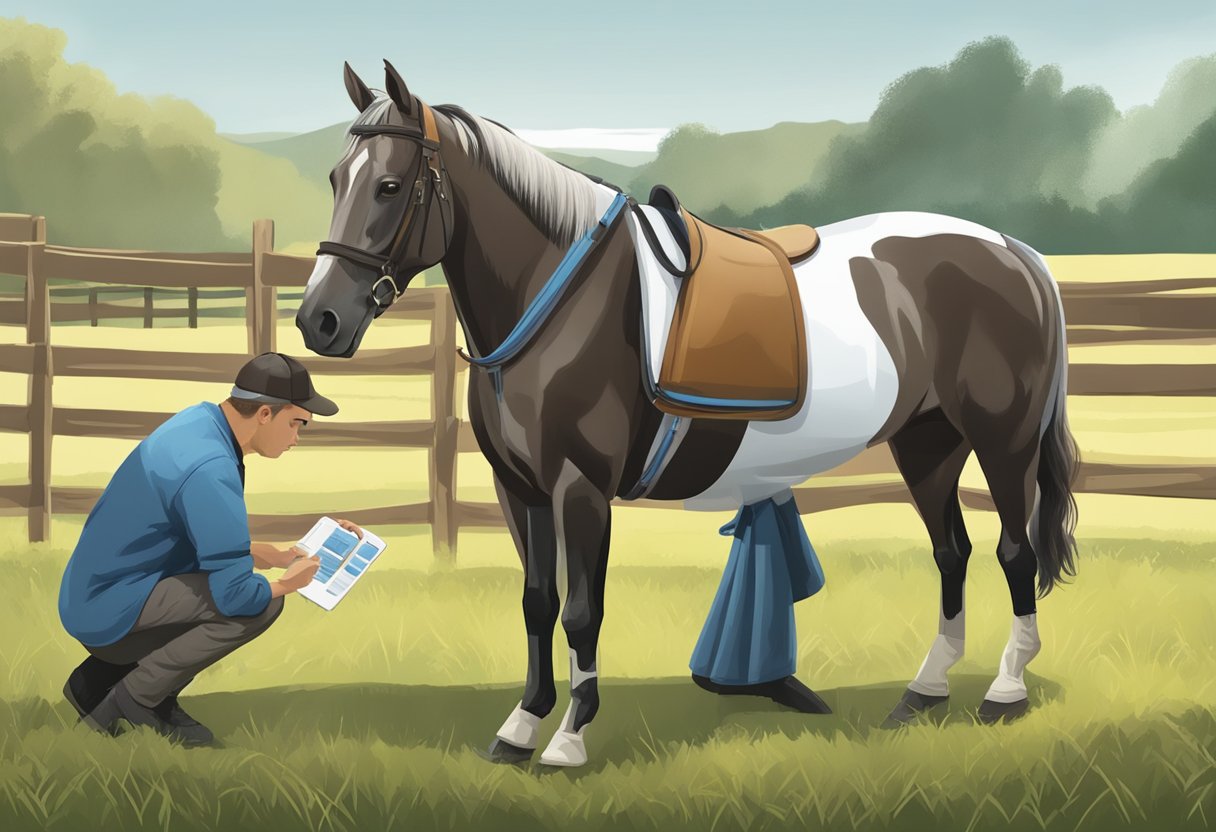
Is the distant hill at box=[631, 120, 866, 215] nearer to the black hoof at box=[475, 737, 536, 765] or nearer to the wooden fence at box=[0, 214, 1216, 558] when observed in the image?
the wooden fence at box=[0, 214, 1216, 558]

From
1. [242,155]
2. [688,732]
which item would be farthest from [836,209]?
[688,732]

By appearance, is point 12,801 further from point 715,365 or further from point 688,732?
point 715,365

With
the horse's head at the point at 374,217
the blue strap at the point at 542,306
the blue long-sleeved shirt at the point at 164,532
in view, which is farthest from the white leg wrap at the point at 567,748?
the horse's head at the point at 374,217

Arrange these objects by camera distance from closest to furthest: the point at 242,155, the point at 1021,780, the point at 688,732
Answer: the point at 1021,780
the point at 688,732
the point at 242,155

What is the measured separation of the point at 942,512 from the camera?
4.66 meters

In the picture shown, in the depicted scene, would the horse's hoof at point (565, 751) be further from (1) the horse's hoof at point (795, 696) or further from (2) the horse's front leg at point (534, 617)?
(1) the horse's hoof at point (795, 696)

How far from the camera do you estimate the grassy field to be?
347 centimetres

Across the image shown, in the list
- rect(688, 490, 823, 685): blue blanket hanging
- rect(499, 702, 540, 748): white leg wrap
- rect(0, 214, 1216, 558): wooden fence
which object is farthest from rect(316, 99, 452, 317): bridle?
rect(0, 214, 1216, 558): wooden fence

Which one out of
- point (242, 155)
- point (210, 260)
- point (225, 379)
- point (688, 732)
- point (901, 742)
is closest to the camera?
point (901, 742)

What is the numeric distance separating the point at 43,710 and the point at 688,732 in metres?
2.32

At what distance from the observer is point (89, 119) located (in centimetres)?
3231

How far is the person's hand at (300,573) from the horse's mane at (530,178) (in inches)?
51.0

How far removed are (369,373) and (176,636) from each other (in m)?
4.14

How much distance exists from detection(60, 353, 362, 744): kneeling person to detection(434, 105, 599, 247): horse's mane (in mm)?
856
